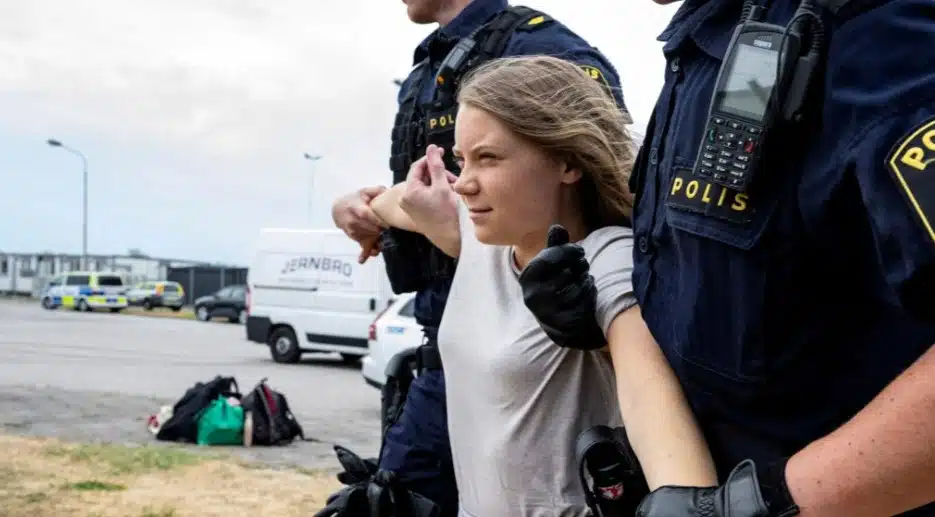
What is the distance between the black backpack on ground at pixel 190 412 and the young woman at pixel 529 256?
7.06 meters

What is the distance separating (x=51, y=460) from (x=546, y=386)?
19.3 ft

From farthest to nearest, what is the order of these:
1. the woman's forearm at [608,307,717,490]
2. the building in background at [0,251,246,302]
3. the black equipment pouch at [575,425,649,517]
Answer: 1. the building in background at [0,251,246,302]
2. the black equipment pouch at [575,425,649,517]
3. the woman's forearm at [608,307,717,490]

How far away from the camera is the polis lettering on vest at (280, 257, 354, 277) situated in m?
15.4

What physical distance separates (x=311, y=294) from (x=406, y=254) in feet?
44.1

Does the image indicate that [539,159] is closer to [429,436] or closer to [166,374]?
[429,436]

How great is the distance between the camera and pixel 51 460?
674cm

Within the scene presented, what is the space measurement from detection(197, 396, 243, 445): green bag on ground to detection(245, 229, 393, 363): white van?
21.0 ft

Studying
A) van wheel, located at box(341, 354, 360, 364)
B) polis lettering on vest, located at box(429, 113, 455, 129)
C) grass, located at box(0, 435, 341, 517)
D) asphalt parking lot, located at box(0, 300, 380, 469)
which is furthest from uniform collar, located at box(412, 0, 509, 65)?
van wheel, located at box(341, 354, 360, 364)

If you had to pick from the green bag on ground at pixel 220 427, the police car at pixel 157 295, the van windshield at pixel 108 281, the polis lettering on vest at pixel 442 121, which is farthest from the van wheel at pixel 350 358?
the police car at pixel 157 295

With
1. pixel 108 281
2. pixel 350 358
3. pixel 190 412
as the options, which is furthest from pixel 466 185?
pixel 108 281

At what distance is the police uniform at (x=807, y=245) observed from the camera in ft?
3.13

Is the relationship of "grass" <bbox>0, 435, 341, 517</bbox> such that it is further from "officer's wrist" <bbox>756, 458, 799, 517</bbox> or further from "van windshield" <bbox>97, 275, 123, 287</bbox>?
"van windshield" <bbox>97, 275, 123, 287</bbox>

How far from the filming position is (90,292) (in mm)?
38812

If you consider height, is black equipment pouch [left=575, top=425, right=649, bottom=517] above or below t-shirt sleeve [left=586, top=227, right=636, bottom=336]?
below
